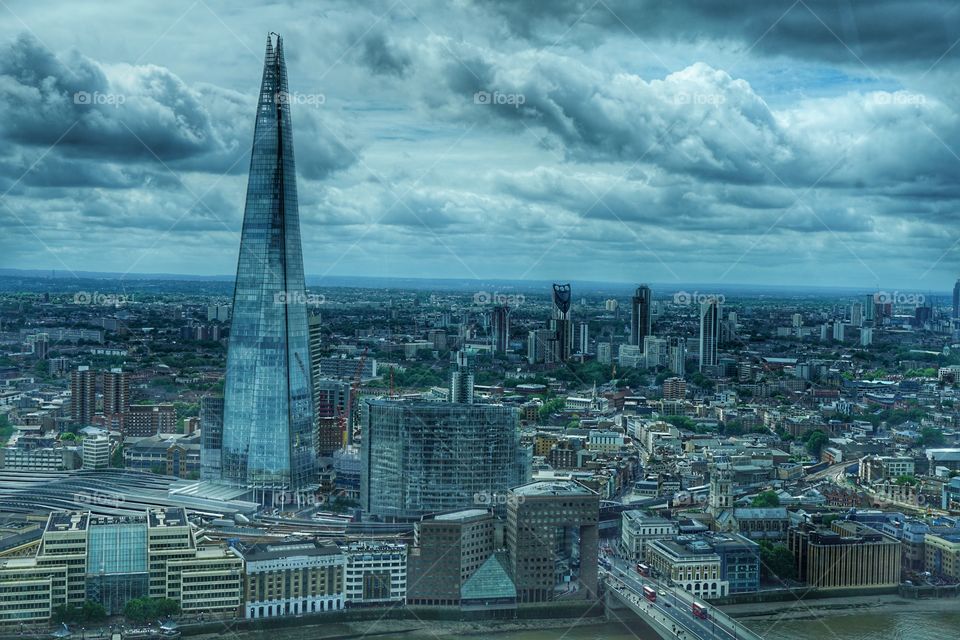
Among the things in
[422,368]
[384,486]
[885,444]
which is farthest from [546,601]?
[422,368]

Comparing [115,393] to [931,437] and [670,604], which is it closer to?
[670,604]

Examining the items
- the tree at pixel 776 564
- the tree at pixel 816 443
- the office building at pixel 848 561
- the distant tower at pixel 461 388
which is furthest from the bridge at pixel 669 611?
the tree at pixel 816 443

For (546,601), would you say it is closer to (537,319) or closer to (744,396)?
(744,396)

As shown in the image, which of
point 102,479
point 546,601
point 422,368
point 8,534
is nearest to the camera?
point 546,601

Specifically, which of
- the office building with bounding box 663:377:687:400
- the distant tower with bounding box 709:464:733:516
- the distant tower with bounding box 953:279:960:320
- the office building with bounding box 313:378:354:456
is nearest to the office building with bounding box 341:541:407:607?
the distant tower with bounding box 709:464:733:516

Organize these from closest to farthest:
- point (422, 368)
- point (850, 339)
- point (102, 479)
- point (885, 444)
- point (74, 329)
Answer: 1. point (102, 479)
2. point (885, 444)
3. point (422, 368)
4. point (74, 329)
5. point (850, 339)

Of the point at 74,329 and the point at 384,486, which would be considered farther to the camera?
the point at 74,329

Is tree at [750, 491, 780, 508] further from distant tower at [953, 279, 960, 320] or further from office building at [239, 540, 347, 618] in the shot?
distant tower at [953, 279, 960, 320]
